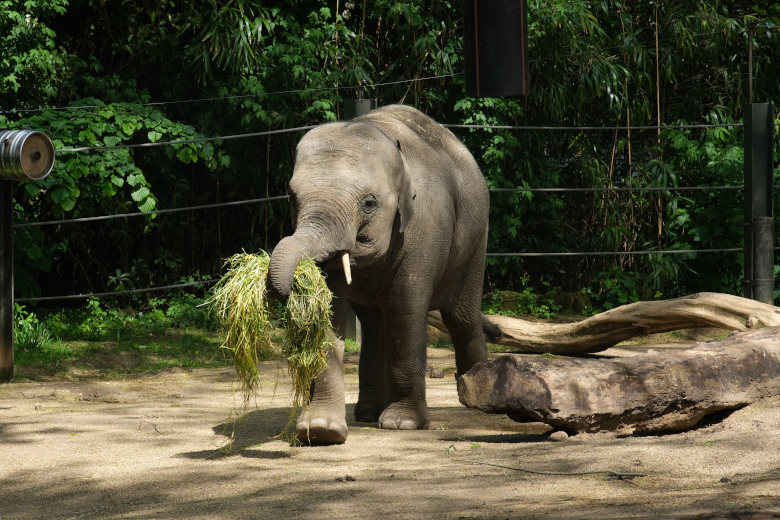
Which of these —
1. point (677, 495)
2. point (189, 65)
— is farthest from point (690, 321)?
point (189, 65)

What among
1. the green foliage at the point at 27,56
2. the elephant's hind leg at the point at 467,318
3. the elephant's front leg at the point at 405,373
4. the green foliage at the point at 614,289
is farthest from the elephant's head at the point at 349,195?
the green foliage at the point at 614,289

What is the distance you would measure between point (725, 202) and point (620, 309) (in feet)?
9.05

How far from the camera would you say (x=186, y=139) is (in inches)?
286

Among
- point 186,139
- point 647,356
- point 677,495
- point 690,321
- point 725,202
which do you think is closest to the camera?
point 677,495

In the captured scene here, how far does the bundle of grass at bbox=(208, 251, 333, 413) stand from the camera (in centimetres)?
350

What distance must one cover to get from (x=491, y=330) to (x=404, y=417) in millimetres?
2251

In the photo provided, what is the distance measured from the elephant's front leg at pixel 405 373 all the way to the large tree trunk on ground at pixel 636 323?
1.87 m

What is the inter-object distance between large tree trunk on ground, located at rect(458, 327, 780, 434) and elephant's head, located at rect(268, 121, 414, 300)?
0.71 m

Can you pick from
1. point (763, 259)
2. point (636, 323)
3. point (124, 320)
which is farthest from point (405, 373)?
point (124, 320)

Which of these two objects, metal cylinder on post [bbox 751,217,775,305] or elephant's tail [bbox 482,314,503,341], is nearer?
elephant's tail [bbox 482,314,503,341]

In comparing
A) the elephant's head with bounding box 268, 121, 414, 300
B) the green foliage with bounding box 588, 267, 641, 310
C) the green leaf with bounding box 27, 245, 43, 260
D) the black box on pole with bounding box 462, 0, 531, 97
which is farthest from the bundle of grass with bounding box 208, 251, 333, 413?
the green foliage with bounding box 588, 267, 641, 310

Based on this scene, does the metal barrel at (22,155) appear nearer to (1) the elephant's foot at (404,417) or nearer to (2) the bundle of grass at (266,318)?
(2) the bundle of grass at (266,318)

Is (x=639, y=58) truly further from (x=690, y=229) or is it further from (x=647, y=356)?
(x=647, y=356)

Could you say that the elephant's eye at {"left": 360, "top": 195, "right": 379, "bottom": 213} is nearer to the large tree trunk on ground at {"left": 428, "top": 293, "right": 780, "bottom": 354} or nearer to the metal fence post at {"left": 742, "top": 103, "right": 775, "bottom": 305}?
the large tree trunk on ground at {"left": 428, "top": 293, "right": 780, "bottom": 354}
